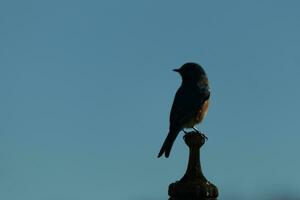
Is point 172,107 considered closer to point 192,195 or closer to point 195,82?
point 195,82

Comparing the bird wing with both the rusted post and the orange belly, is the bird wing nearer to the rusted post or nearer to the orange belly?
the orange belly

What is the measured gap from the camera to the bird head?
11.6 meters

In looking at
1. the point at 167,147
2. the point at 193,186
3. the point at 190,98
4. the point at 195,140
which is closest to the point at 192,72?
the point at 190,98

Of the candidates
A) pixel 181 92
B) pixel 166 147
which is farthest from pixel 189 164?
pixel 181 92

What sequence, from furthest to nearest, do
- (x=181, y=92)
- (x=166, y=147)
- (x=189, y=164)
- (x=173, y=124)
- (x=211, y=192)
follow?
(x=181, y=92) < (x=173, y=124) < (x=166, y=147) < (x=189, y=164) < (x=211, y=192)

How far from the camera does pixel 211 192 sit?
18.3ft

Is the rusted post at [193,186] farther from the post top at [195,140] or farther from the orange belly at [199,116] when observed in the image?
the orange belly at [199,116]

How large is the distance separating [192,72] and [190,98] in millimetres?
542

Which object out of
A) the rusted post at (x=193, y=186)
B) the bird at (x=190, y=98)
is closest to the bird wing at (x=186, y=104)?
the bird at (x=190, y=98)

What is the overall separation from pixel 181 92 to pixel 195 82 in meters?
0.38

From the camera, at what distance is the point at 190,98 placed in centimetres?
1131

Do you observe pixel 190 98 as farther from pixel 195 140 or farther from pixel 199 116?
→ pixel 195 140

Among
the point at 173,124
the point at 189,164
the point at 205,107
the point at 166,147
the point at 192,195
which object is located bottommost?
the point at 192,195

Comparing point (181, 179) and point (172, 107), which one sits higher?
point (172, 107)
